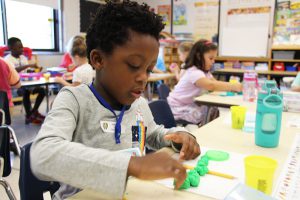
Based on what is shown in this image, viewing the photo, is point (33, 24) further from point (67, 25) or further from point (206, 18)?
point (206, 18)

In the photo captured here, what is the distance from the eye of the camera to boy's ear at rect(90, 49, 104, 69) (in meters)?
0.87

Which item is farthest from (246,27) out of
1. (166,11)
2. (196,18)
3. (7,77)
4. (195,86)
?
(7,77)

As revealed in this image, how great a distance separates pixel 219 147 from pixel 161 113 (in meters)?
0.59

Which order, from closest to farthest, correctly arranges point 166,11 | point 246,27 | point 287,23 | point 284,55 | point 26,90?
point 26,90 < point 284,55 < point 287,23 < point 246,27 < point 166,11

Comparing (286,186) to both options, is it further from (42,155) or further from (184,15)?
(184,15)

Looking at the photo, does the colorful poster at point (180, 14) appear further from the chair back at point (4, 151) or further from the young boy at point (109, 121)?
the young boy at point (109, 121)

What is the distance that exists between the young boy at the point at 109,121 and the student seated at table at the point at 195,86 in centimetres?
142

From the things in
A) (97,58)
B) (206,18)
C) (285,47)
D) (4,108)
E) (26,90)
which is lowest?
(26,90)

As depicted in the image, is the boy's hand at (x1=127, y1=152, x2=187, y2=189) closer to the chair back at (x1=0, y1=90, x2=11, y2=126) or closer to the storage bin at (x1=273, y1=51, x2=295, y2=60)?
the chair back at (x1=0, y1=90, x2=11, y2=126)

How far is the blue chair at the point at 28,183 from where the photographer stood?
88 centimetres

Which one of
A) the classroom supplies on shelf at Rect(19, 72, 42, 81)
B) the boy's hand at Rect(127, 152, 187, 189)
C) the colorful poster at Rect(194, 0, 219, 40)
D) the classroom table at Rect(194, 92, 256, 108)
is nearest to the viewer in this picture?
the boy's hand at Rect(127, 152, 187, 189)

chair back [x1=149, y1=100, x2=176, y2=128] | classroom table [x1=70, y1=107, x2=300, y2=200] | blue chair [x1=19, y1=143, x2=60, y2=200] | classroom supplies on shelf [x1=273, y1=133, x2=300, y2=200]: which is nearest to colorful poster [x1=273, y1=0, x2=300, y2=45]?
classroom table [x1=70, y1=107, x2=300, y2=200]

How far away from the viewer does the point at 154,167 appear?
59 centimetres

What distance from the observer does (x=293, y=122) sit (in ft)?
4.94
